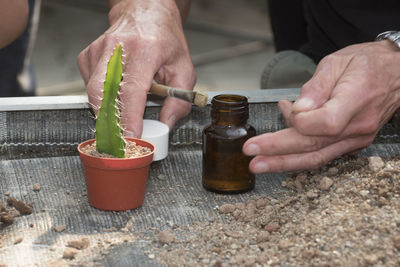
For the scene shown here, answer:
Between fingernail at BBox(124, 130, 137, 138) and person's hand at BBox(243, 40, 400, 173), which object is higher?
person's hand at BBox(243, 40, 400, 173)

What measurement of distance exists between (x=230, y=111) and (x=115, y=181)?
0.92 ft

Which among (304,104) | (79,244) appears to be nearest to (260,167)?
(304,104)

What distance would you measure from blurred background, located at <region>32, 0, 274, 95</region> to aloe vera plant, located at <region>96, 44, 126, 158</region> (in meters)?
2.60

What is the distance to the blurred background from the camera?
394 cm

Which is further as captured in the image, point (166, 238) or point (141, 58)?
point (141, 58)

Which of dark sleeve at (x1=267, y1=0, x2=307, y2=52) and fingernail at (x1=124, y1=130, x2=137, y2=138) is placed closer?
fingernail at (x1=124, y1=130, x2=137, y2=138)

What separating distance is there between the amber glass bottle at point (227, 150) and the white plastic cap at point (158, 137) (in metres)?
0.10

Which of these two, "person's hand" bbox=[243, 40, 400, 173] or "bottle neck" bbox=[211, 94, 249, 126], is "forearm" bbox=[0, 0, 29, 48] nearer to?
"bottle neck" bbox=[211, 94, 249, 126]

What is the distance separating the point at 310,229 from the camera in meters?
1.04

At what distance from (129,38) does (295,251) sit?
739mm

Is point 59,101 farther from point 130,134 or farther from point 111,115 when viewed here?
point 111,115

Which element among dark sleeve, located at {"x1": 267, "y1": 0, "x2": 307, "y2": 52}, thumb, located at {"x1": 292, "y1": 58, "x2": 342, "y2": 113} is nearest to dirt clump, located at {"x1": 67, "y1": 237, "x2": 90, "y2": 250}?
thumb, located at {"x1": 292, "y1": 58, "x2": 342, "y2": 113}

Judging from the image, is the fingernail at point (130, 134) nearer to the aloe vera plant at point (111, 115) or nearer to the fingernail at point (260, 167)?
the aloe vera plant at point (111, 115)

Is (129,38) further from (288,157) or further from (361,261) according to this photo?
(361,261)
